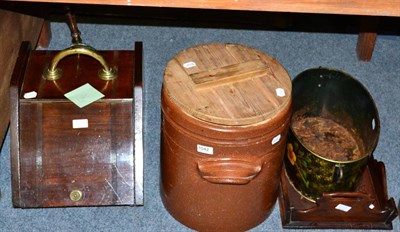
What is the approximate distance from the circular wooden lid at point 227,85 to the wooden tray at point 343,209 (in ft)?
1.18

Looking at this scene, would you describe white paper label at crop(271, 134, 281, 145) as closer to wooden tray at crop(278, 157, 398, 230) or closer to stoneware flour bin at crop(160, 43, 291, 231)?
stoneware flour bin at crop(160, 43, 291, 231)

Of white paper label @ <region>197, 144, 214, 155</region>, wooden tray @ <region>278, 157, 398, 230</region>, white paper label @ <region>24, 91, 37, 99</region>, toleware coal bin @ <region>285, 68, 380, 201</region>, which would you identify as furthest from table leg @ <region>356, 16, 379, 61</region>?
white paper label @ <region>24, 91, 37, 99</region>

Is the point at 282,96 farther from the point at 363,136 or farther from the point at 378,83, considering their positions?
the point at 378,83

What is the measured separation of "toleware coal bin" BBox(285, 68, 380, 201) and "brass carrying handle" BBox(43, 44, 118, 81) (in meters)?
0.54

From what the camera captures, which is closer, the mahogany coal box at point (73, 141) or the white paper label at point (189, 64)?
the white paper label at point (189, 64)

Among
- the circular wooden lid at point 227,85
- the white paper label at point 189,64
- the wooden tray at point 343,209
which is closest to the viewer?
the circular wooden lid at point 227,85

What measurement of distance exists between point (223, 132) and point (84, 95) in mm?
481

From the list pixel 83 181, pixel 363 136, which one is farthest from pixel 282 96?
pixel 83 181

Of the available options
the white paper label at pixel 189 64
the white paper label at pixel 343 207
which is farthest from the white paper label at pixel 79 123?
the white paper label at pixel 343 207

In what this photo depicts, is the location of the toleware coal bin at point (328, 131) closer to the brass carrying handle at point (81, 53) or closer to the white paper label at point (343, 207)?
the white paper label at point (343, 207)

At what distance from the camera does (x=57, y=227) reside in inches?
74.2

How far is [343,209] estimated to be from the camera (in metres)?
1.85

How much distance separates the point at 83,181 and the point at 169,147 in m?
0.32

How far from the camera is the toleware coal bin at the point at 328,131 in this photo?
1.82 metres
